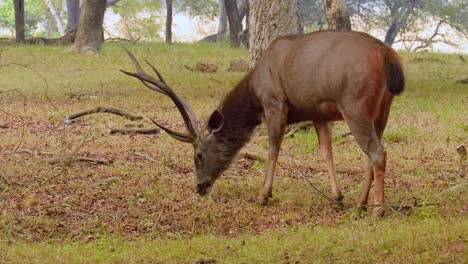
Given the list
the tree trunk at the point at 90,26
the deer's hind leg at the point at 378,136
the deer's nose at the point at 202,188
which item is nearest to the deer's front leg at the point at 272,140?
the deer's nose at the point at 202,188

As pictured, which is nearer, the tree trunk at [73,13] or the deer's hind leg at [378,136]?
the deer's hind leg at [378,136]

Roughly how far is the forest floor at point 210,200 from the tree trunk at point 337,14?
4.65ft

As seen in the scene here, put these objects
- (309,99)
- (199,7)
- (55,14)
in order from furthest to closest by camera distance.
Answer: (199,7) < (55,14) < (309,99)

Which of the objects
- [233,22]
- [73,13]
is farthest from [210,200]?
[73,13]

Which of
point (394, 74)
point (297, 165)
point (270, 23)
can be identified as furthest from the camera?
point (270, 23)

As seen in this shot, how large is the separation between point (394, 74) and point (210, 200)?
185 cm

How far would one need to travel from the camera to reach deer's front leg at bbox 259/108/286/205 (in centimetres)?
826

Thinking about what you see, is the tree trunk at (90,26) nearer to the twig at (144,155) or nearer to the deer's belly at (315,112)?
the twig at (144,155)

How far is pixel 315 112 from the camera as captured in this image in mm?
8047

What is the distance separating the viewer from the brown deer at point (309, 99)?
7477mm

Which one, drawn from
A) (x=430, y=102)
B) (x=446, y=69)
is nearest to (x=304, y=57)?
(x=430, y=102)

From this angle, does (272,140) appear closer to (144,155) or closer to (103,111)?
(144,155)

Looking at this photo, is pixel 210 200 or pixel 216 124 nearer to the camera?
pixel 210 200

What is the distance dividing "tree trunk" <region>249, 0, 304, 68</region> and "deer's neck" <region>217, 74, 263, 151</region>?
3.23 m
